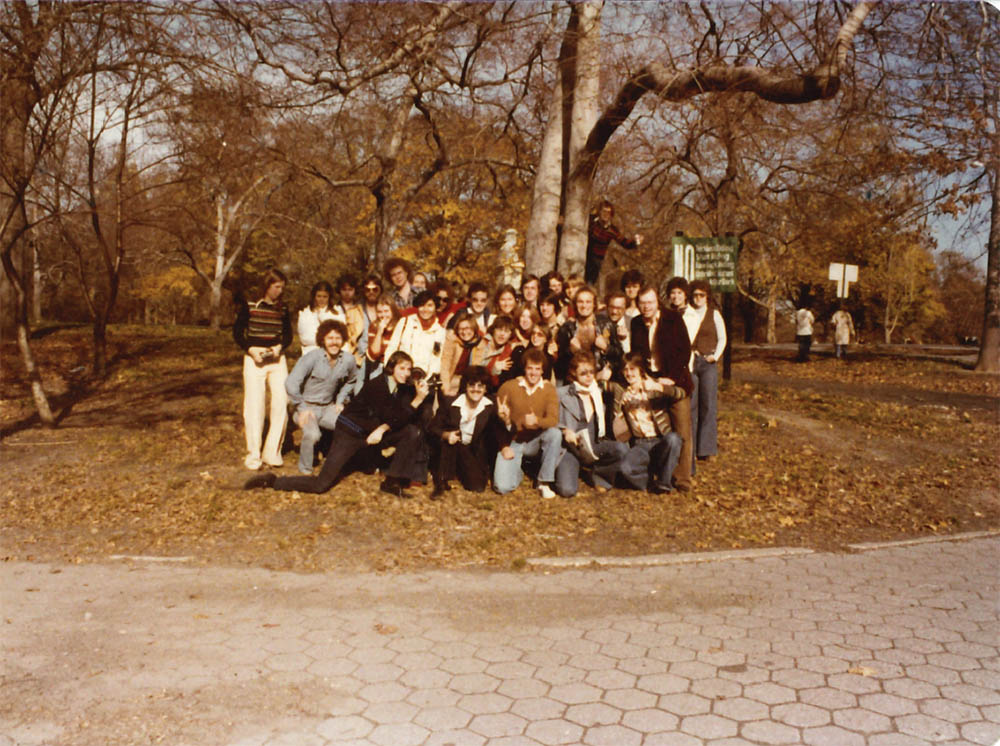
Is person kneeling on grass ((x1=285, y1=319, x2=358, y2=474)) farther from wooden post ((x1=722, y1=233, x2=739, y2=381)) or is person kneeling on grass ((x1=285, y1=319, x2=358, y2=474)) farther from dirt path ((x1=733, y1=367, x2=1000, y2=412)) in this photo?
dirt path ((x1=733, y1=367, x2=1000, y2=412))

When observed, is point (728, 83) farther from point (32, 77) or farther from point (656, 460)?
point (32, 77)

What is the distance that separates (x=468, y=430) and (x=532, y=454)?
67 centimetres

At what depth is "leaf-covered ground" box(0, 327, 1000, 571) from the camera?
6.43 meters

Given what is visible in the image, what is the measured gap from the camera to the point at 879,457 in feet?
32.4

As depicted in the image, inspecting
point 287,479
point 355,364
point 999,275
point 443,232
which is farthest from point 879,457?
point 443,232

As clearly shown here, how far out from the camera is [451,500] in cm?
764

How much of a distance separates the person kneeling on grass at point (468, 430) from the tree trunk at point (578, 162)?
3.58m

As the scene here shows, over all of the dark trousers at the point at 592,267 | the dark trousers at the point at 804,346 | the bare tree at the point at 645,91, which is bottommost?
the dark trousers at the point at 804,346

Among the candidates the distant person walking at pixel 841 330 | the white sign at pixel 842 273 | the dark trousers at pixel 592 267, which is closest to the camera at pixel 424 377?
the dark trousers at pixel 592 267

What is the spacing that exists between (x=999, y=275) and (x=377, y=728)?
22.9m

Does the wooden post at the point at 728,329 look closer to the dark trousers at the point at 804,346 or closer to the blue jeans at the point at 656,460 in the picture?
the blue jeans at the point at 656,460

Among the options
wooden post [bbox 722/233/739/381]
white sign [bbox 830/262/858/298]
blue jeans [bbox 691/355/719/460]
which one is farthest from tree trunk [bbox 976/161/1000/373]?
blue jeans [bbox 691/355/719/460]

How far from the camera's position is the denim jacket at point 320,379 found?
8375 millimetres

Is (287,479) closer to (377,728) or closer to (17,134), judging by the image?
(377,728)
